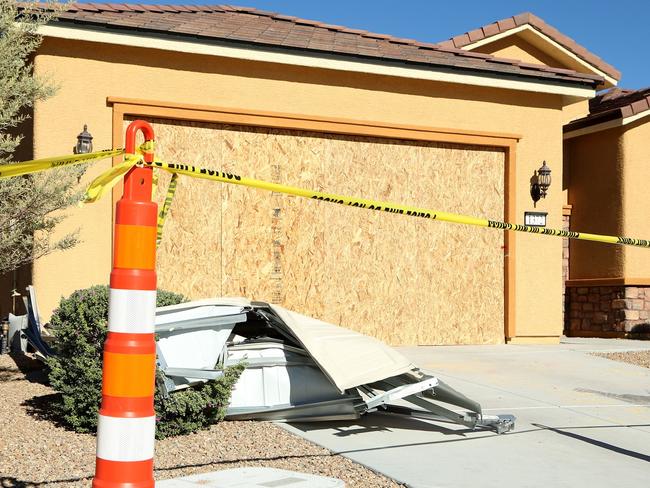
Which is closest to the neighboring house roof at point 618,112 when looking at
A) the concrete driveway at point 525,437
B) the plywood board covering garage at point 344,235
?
the plywood board covering garage at point 344,235

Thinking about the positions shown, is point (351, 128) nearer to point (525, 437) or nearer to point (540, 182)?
point (540, 182)

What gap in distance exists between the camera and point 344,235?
12.5m

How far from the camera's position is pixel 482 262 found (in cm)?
1338

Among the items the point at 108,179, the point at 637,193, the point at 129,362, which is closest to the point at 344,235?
the point at 637,193

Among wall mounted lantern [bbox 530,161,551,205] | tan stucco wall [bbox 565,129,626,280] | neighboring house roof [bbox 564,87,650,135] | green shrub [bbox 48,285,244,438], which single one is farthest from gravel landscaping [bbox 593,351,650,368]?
green shrub [bbox 48,285,244,438]

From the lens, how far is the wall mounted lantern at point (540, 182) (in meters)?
13.6

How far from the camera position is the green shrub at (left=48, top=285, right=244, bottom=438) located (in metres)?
6.55

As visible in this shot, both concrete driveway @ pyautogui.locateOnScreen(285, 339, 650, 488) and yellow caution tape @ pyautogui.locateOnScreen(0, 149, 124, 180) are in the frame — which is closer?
yellow caution tape @ pyautogui.locateOnScreen(0, 149, 124, 180)

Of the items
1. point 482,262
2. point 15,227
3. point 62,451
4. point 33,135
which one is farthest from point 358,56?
point 62,451

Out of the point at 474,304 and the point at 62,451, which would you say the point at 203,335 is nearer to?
the point at 62,451

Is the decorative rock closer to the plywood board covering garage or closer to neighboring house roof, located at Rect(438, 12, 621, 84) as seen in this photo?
the plywood board covering garage

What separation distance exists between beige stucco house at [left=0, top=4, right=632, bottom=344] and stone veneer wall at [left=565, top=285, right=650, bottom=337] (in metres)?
3.10

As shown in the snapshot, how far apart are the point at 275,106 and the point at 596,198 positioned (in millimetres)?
7691

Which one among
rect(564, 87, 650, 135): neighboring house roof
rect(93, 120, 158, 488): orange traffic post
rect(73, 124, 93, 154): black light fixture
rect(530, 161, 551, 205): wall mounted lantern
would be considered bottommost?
rect(93, 120, 158, 488): orange traffic post
